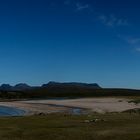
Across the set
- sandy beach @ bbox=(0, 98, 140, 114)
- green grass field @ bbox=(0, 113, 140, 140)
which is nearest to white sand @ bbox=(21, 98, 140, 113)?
sandy beach @ bbox=(0, 98, 140, 114)

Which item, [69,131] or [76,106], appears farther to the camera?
[76,106]

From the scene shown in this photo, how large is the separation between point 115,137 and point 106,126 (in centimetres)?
706

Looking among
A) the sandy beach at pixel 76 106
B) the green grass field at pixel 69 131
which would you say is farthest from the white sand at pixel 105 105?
the green grass field at pixel 69 131

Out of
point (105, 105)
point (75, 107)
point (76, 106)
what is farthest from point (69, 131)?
point (76, 106)

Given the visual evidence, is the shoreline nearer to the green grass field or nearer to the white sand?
the white sand

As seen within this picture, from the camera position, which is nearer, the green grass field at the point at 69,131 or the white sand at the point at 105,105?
the green grass field at the point at 69,131

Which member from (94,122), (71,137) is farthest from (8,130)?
(94,122)

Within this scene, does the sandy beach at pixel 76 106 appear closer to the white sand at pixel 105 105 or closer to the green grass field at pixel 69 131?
the white sand at pixel 105 105

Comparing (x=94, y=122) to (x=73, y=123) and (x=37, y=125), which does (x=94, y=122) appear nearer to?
(x=73, y=123)

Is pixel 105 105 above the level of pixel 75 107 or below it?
above

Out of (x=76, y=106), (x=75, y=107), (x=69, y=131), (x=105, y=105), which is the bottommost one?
(x=69, y=131)

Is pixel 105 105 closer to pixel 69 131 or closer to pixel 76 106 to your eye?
pixel 76 106

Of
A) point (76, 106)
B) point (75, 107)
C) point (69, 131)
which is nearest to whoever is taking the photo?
point (69, 131)

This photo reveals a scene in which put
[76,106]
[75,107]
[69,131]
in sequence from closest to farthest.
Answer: [69,131] → [75,107] → [76,106]
